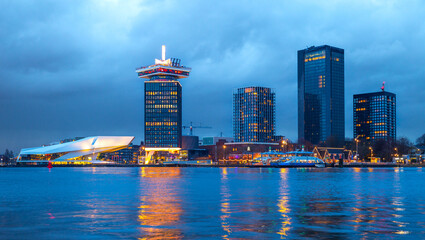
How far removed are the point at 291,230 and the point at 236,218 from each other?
427 centimetres

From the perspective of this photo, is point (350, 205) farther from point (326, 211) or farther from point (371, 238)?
point (371, 238)

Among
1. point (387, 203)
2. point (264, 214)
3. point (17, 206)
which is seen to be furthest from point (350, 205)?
point (17, 206)

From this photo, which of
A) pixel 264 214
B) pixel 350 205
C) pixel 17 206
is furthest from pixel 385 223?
pixel 17 206

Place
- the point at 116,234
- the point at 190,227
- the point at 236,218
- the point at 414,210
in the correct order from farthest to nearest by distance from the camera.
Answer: the point at 414,210 → the point at 236,218 → the point at 190,227 → the point at 116,234

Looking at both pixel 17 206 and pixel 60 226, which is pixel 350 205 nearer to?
pixel 60 226

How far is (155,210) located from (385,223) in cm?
1185

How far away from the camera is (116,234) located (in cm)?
1811

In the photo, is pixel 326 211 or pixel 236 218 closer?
pixel 236 218

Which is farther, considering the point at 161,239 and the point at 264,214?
the point at 264,214

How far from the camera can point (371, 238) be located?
55.8 feet

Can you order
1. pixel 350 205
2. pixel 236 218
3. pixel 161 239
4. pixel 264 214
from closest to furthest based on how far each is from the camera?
1. pixel 161 239
2. pixel 236 218
3. pixel 264 214
4. pixel 350 205

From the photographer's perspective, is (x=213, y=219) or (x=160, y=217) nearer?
(x=213, y=219)

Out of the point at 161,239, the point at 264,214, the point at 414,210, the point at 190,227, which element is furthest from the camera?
the point at 414,210

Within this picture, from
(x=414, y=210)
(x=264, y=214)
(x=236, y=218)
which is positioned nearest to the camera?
(x=236, y=218)
